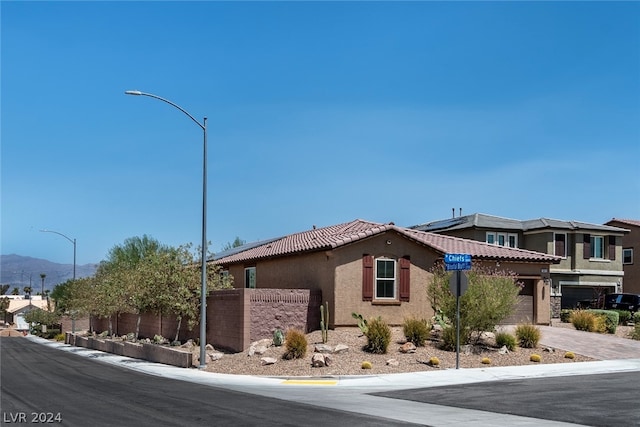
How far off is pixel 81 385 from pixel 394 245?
15224 millimetres

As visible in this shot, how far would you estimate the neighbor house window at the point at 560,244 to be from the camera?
50.9 m

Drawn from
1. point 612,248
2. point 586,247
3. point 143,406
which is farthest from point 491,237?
point 143,406

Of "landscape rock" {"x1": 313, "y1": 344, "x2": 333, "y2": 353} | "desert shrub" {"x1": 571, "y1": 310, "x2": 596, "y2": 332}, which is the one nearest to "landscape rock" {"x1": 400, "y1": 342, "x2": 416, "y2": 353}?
"landscape rock" {"x1": 313, "y1": 344, "x2": 333, "y2": 353}

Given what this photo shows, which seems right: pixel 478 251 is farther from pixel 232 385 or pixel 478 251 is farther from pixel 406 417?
pixel 406 417

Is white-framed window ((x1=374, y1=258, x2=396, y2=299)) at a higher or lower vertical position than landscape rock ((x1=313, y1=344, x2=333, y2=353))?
higher

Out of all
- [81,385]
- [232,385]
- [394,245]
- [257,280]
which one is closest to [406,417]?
[232,385]

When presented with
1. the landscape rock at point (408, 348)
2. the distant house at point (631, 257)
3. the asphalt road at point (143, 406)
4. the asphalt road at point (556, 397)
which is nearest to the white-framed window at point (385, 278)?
the landscape rock at point (408, 348)

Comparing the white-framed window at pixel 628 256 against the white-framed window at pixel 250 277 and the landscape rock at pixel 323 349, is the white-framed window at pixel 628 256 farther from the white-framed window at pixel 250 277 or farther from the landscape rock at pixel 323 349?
the landscape rock at pixel 323 349

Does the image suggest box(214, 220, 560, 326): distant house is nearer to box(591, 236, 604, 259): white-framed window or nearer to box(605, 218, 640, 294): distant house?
box(591, 236, 604, 259): white-framed window

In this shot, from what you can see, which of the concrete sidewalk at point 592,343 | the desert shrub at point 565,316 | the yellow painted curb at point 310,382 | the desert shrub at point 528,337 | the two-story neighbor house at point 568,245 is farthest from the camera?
the two-story neighbor house at point 568,245

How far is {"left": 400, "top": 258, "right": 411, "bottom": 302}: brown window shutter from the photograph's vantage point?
104ft

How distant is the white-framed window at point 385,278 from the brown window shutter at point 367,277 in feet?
1.43

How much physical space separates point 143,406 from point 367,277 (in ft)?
52.8

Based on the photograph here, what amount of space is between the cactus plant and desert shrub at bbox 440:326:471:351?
14.1ft
